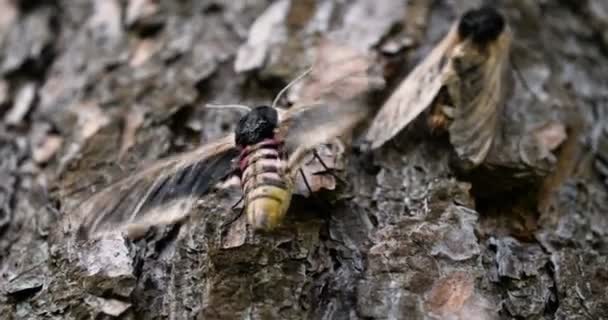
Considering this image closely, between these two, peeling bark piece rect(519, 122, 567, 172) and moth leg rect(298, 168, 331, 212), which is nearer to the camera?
moth leg rect(298, 168, 331, 212)

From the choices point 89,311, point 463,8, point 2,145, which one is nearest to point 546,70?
point 463,8

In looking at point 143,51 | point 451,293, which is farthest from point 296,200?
point 143,51

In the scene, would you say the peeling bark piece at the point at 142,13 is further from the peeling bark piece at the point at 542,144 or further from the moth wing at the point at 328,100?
the peeling bark piece at the point at 542,144

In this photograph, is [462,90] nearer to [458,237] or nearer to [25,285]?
[458,237]

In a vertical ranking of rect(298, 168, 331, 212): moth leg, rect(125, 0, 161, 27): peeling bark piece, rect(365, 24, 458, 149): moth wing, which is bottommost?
rect(298, 168, 331, 212): moth leg

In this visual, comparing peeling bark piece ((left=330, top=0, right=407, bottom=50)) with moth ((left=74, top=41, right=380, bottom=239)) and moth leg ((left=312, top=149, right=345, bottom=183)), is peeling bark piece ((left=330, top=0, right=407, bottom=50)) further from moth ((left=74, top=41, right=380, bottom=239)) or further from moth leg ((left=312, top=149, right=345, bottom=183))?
moth leg ((left=312, top=149, right=345, bottom=183))

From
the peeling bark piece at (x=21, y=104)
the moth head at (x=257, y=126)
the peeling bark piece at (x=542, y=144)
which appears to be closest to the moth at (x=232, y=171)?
the moth head at (x=257, y=126)

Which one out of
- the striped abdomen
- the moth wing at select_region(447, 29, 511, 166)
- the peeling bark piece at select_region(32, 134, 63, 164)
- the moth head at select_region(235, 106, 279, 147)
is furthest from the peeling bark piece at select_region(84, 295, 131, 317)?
the moth wing at select_region(447, 29, 511, 166)
